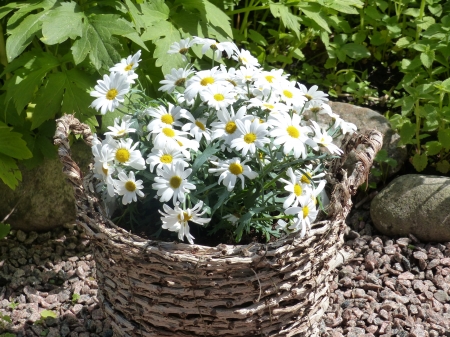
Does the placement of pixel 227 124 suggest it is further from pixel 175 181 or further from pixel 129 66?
pixel 129 66

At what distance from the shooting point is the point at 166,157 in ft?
5.53

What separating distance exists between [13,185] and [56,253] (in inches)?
16.5

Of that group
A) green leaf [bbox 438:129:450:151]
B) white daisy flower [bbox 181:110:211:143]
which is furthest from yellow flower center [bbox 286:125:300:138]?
green leaf [bbox 438:129:450:151]

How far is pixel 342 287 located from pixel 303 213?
1.06 meters

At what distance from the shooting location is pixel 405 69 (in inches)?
123

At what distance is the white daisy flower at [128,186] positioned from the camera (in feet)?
5.61

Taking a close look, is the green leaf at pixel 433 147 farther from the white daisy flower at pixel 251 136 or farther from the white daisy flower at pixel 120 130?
the white daisy flower at pixel 120 130

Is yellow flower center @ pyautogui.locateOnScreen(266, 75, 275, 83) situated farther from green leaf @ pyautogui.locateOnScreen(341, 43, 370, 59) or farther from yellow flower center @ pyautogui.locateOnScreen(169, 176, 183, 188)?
green leaf @ pyautogui.locateOnScreen(341, 43, 370, 59)

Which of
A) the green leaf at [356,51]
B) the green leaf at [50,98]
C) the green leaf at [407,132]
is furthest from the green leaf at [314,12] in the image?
the green leaf at [50,98]

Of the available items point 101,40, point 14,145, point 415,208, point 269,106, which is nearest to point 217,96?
point 269,106

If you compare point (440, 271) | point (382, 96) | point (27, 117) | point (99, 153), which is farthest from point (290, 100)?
point (382, 96)

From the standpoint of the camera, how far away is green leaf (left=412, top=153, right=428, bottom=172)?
9.58 feet

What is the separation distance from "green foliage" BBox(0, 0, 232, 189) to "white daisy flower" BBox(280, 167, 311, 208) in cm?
93

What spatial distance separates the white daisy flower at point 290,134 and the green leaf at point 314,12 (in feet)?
4.46
